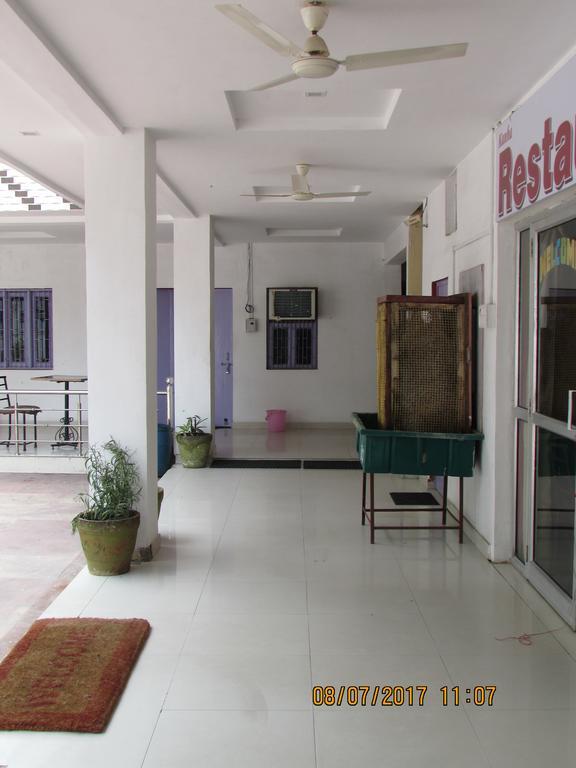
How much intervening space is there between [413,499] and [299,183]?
3.12 m

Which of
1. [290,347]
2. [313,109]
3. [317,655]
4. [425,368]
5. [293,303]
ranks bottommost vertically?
[317,655]

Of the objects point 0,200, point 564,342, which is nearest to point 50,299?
point 0,200

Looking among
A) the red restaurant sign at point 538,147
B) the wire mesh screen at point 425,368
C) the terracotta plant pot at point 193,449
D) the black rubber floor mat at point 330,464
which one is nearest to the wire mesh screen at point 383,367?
the wire mesh screen at point 425,368

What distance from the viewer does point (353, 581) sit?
14.8ft

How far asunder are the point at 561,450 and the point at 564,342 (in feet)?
2.00

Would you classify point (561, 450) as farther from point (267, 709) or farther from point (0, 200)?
point (0, 200)

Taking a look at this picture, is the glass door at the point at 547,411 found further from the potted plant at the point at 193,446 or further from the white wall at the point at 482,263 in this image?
the potted plant at the point at 193,446

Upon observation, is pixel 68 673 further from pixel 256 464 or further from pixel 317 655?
pixel 256 464

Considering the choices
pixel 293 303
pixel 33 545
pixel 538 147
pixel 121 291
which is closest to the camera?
pixel 538 147

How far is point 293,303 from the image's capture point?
11.1m

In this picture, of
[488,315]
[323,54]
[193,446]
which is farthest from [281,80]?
[193,446]

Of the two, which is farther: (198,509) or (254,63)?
(198,509)

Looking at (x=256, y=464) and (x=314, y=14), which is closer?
(x=314, y=14)

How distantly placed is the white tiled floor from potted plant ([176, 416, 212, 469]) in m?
2.29
